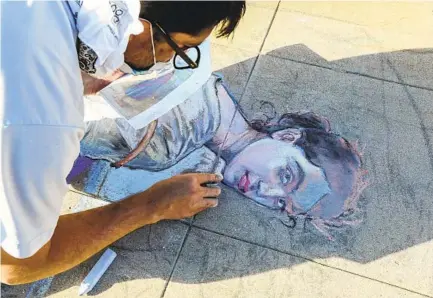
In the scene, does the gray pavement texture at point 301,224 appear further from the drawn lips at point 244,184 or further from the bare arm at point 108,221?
the bare arm at point 108,221

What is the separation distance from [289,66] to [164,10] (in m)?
1.50

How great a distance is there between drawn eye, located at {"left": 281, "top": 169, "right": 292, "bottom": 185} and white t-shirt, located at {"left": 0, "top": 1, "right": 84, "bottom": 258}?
3.85ft

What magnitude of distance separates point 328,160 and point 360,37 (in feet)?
3.07

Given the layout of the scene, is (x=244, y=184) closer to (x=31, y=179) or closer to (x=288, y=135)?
(x=288, y=135)

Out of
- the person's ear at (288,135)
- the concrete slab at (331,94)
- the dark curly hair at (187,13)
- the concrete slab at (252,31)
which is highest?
the dark curly hair at (187,13)

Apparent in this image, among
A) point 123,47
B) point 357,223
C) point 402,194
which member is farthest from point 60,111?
point 402,194

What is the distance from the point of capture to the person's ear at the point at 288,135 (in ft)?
8.90

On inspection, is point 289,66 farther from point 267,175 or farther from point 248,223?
Result: point 248,223

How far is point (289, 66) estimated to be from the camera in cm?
304

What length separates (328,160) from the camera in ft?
8.67

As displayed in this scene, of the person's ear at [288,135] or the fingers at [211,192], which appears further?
the person's ear at [288,135]

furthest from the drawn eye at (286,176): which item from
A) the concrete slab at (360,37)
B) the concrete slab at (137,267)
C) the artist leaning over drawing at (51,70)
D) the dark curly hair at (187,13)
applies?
the dark curly hair at (187,13)

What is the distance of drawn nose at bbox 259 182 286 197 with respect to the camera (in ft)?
8.39

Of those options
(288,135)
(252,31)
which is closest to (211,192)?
(288,135)
